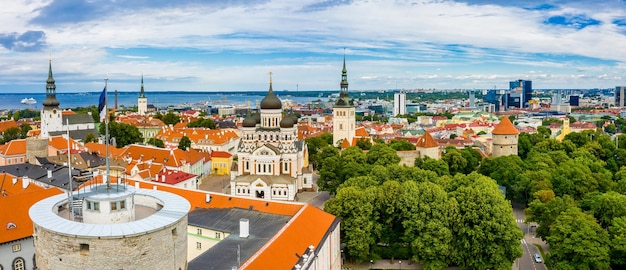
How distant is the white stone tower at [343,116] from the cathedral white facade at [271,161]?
2084cm

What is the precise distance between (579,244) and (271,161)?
30405 millimetres

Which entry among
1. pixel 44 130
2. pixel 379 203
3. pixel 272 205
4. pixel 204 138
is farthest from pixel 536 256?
pixel 44 130

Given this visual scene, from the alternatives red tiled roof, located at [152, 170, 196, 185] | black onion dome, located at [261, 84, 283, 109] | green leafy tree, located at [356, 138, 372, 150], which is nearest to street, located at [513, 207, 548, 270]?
green leafy tree, located at [356, 138, 372, 150]

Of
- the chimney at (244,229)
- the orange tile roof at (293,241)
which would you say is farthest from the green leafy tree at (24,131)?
the chimney at (244,229)

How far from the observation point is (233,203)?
115 feet

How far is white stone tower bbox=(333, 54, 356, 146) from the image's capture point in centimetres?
7900

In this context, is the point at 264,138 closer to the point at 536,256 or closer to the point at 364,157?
the point at 364,157

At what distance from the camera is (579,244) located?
30.7 meters

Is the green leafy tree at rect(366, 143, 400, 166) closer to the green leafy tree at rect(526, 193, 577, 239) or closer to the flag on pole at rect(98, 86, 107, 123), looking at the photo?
the green leafy tree at rect(526, 193, 577, 239)

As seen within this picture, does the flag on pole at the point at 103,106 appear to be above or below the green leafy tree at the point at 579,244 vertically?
above

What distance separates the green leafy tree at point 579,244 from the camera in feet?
99.3

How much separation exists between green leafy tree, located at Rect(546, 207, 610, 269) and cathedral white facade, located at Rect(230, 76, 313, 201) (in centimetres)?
2564

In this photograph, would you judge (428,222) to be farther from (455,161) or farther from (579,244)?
(455,161)

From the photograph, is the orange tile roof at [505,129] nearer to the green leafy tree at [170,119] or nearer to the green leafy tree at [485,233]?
the green leafy tree at [485,233]
